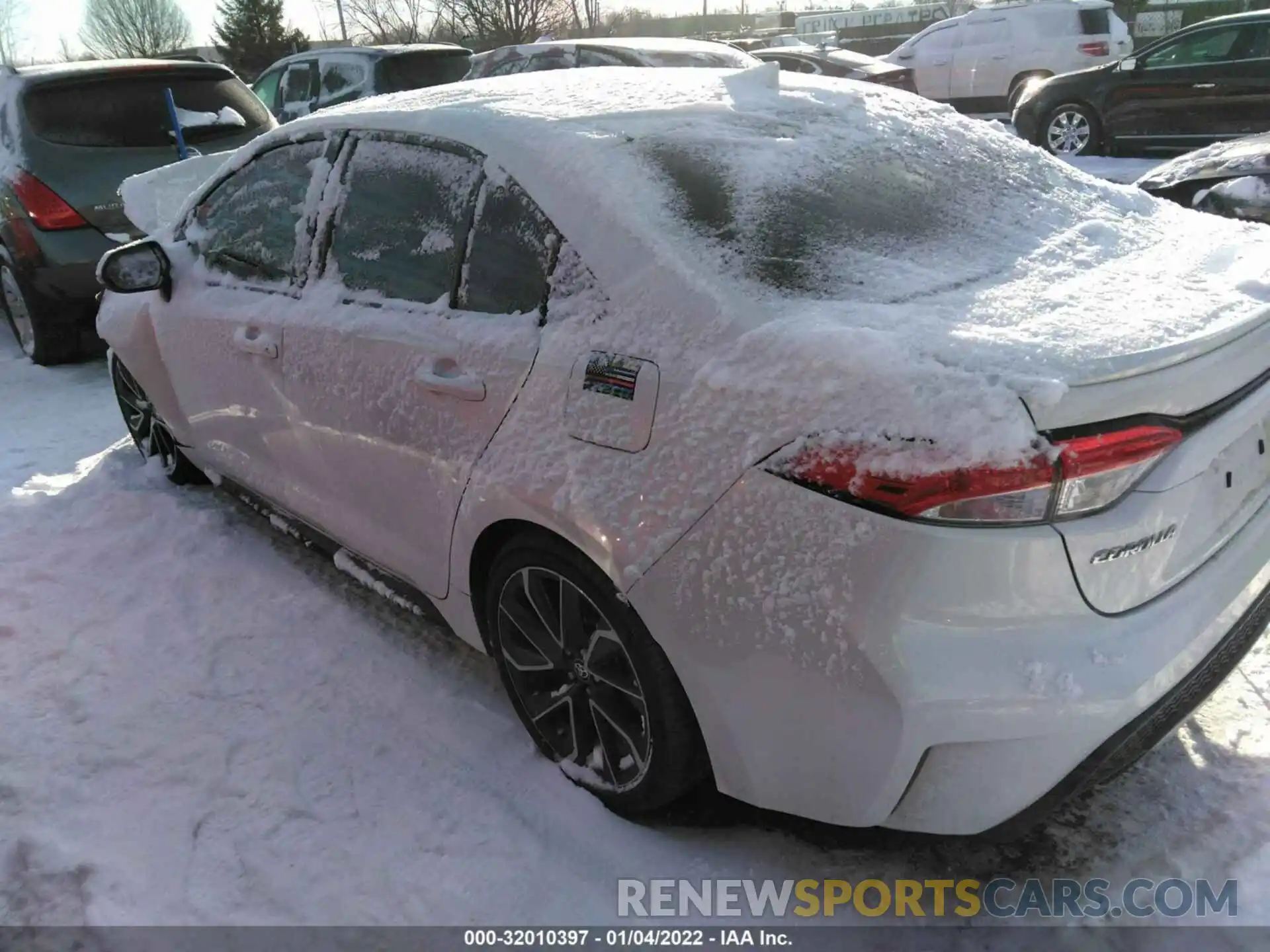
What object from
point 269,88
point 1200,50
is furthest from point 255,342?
point 1200,50

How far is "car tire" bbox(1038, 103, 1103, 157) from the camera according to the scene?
11.7 m

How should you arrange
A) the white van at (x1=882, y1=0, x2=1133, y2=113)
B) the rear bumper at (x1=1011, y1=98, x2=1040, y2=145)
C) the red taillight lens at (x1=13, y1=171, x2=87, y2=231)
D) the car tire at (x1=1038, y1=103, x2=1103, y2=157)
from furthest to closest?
the white van at (x1=882, y1=0, x2=1133, y2=113) < the rear bumper at (x1=1011, y1=98, x2=1040, y2=145) < the car tire at (x1=1038, y1=103, x2=1103, y2=157) < the red taillight lens at (x1=13, y1=171, x2=87, y2=231)

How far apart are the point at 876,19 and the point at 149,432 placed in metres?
50.2

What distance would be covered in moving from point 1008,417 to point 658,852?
51.9 inches

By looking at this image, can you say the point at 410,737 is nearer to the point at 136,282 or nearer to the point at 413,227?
the point at 413,227

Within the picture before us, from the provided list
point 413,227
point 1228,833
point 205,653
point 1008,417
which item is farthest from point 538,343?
point 1228,833

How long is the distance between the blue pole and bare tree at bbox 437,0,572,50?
24.7m

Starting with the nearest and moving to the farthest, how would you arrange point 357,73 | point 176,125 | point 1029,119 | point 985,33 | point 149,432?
point 149,432 < point 176,125 < point 357,73 < point 1029,119 < point 985,33

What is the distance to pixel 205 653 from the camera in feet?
10.2

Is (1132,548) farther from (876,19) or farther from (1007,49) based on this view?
(876,19)

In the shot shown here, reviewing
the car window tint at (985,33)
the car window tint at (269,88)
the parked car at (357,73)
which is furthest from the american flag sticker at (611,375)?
the car window tint at (985,33)

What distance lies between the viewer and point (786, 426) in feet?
5.74

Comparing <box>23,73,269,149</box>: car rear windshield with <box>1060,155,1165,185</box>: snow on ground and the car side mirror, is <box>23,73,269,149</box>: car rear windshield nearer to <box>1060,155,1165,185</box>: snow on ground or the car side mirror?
the car side mirror

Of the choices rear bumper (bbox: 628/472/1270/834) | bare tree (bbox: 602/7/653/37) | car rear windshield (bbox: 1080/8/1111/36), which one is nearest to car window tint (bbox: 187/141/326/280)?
rear bumper (bbox: 628/472/1270/834)
